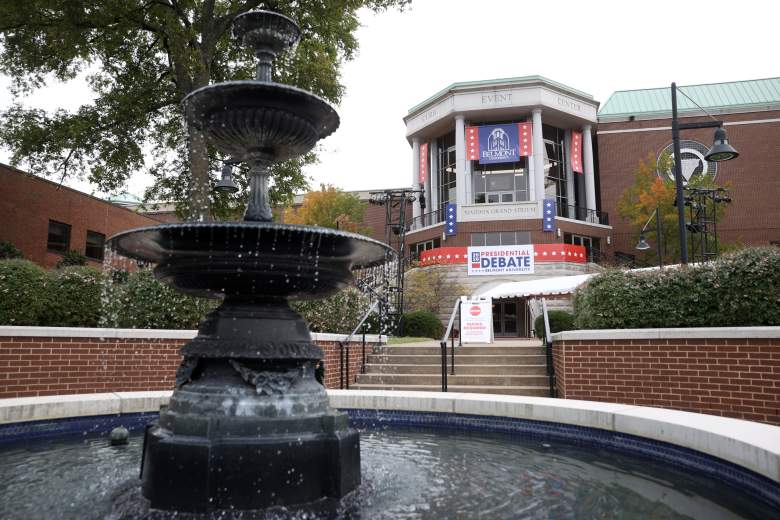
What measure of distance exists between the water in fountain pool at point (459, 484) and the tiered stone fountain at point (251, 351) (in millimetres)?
178

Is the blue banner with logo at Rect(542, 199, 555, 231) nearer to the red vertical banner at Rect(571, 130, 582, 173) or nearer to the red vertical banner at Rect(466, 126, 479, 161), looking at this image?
the red vertical banner at Rect(571, 130, 582, 173)

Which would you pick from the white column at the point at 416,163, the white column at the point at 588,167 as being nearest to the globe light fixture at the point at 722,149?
the white column at the point at 588,167

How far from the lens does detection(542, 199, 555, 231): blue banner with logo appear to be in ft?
111

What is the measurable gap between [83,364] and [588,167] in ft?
121

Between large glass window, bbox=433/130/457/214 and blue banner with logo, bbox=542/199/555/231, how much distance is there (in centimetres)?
785

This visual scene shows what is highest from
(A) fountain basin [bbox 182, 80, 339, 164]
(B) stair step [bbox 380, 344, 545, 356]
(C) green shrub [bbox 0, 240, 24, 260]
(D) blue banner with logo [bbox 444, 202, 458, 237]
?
(D) blue banner with logo [bbox 444, 202, 458, 237]

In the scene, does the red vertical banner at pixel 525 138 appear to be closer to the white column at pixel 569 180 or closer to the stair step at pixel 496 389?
the white column at pixel 569 180

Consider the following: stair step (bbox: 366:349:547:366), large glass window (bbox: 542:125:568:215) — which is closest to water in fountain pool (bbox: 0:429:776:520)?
stair step (bbox: 366:349:547:366)

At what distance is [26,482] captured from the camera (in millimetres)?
3748

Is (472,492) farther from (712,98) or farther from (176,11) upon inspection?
(712,98)

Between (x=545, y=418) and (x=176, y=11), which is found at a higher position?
(x=176, y=11)

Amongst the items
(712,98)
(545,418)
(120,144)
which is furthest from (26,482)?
(712,98)

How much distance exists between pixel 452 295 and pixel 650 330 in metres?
24.7

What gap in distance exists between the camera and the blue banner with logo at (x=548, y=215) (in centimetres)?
3394
